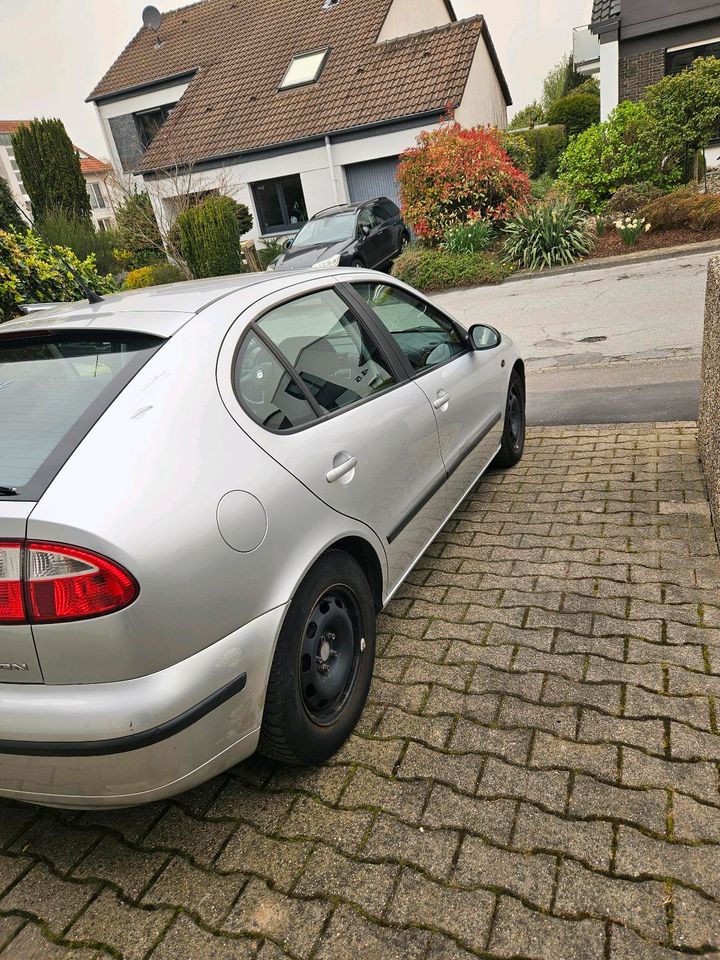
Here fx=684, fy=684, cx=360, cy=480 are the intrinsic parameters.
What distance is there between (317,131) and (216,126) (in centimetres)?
457

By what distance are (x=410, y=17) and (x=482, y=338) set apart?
2496 cm

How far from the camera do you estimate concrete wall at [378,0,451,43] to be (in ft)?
72.4

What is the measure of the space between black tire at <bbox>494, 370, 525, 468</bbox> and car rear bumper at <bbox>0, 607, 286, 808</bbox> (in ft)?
10.1

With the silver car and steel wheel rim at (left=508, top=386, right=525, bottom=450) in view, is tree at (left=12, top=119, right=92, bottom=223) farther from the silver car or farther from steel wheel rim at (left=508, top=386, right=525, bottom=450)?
the silver car

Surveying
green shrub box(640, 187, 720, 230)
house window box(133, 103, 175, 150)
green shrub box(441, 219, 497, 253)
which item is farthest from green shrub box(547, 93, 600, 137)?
green shrub box(640, 187, 720, 230)

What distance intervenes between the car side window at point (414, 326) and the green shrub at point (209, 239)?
13.0m

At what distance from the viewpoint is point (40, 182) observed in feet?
78.5

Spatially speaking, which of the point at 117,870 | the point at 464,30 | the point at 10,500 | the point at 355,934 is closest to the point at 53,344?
the point at 10,500

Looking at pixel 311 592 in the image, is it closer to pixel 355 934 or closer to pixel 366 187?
pixel 355 934

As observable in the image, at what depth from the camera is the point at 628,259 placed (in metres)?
11.5

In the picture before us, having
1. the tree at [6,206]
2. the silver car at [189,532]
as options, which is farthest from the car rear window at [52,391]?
the tree at [6,206]

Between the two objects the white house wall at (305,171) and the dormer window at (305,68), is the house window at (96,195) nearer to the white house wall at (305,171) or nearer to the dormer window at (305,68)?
the white house wall at (305,171)

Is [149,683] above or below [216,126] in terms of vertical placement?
below

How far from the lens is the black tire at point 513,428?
4668 millimetres
